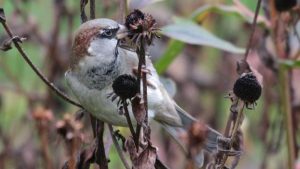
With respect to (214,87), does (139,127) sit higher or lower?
higher

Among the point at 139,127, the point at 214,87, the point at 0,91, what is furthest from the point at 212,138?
the point at 214,87

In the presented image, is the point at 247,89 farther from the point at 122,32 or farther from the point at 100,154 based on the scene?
the point at 100,154

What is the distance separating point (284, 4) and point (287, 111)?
37 centimetres

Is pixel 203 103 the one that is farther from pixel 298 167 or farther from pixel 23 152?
pixel 298 167

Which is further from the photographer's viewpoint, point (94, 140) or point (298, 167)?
point (298, 167)

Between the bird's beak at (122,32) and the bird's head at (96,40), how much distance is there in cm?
Result: 4

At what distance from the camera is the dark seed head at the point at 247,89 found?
2.06 m

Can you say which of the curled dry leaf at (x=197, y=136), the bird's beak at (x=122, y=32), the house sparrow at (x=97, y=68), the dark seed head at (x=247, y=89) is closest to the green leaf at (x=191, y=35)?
the house sparrow at (x=97, y=68)

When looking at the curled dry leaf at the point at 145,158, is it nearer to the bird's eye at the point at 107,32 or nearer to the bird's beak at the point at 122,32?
the bird's beak at the point at 122,32

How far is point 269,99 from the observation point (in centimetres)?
416

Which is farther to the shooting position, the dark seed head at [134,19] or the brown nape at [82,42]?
the brown nape at [82,42]

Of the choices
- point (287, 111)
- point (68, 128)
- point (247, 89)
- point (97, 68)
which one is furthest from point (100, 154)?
point (287, 111)

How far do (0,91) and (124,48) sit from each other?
2061 mm

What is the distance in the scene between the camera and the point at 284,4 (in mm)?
3037
